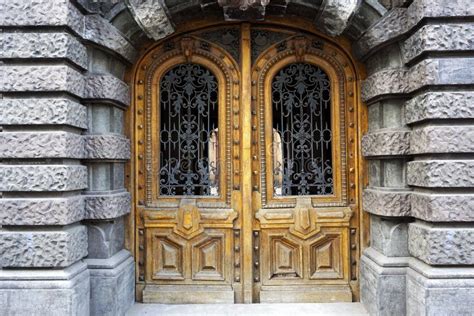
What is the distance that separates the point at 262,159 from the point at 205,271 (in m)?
1.34

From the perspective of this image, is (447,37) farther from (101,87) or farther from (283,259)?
(101,87)

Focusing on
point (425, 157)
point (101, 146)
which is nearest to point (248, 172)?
point (101, 146)

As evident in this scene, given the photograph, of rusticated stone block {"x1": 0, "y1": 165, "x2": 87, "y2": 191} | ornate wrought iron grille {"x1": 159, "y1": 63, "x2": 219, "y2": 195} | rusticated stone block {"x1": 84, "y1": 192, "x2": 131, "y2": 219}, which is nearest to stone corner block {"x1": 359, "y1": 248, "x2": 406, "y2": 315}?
ornate wrought iron grille {"x1": 159, "y1": 63, "x2": 219, "y2": 195}

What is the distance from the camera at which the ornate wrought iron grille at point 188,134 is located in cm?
460

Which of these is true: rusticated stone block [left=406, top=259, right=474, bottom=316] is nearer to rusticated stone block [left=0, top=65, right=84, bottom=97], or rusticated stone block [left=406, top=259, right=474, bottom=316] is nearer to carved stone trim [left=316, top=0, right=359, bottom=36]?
carved stone trim [left=316, top=0, right=359, bottom=36]

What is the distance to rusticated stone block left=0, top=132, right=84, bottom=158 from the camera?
11.7ft

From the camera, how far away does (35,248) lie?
3.57 metres

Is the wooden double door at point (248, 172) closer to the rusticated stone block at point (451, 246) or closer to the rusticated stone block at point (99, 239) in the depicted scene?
the rusticated stone block at point (99, 239)

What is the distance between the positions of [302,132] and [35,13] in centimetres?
273

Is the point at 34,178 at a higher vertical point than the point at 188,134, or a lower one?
lower

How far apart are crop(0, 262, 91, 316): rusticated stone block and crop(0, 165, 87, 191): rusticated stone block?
700 millimetres

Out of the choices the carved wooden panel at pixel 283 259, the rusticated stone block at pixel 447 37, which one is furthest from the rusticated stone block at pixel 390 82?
the carved wooden panel at pixel 283 259

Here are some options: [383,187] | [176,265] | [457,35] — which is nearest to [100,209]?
[176,265]

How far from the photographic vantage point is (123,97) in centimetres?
433
